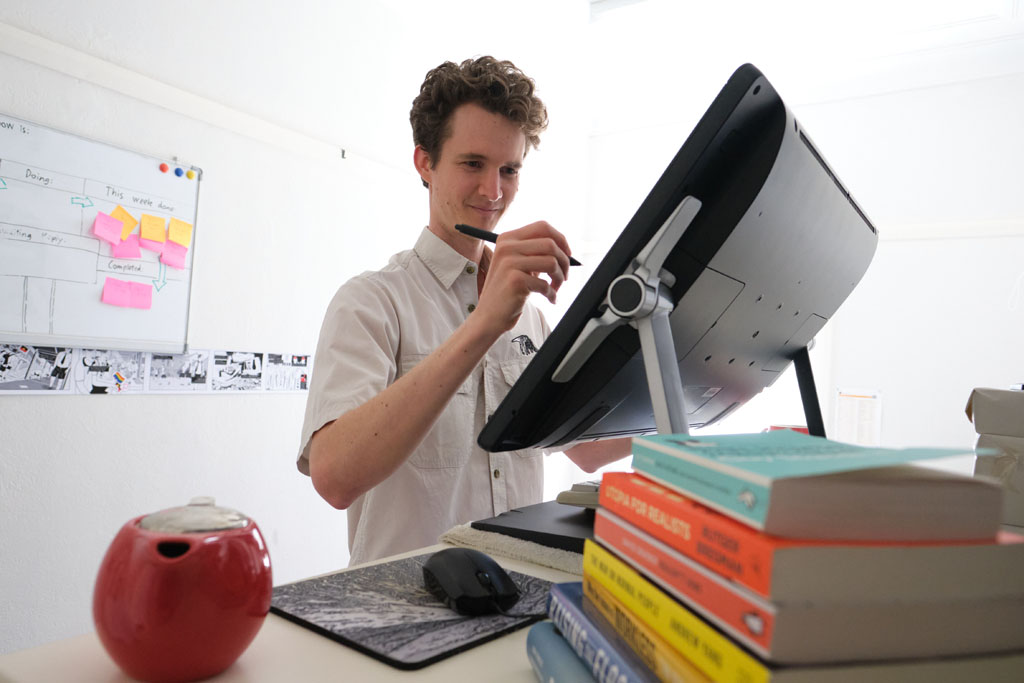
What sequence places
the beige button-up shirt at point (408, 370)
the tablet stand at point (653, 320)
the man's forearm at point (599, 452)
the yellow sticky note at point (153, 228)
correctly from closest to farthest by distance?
the tablet stand at point (653, 320) → the beige button-up shirt at point (408, 370) → the man's forearm at point (599, 452) → the yellow sticky note at point (153, 228)

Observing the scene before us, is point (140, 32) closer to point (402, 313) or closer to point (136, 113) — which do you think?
point (136, 113)

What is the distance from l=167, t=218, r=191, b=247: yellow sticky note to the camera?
1.83 m

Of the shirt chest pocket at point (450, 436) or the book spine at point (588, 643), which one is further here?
the shirt chest pocket at point (450, 436)

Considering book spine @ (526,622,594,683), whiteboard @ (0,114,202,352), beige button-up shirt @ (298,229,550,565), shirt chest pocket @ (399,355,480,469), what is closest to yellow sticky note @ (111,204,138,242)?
whiteboard @ (0,114,202,352)

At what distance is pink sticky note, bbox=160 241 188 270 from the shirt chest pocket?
3.40 feet

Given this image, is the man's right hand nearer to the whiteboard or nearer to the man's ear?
the man's ear

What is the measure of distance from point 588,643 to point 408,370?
815mm

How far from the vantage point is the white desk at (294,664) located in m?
0.44

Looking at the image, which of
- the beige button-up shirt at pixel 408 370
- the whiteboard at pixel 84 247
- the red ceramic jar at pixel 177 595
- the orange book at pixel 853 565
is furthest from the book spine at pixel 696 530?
the whiteboard at pixel 84 247

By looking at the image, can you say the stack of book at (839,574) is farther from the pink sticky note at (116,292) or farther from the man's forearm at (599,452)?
the pink sticky note at (116,292)

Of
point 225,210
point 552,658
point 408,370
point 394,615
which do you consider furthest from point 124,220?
point 552,658

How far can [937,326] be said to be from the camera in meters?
2.95

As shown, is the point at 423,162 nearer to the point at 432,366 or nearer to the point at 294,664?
the point at 432,366

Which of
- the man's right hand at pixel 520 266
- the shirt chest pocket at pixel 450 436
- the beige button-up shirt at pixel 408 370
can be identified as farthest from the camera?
the shirt chest pocket at pixel 450 436
